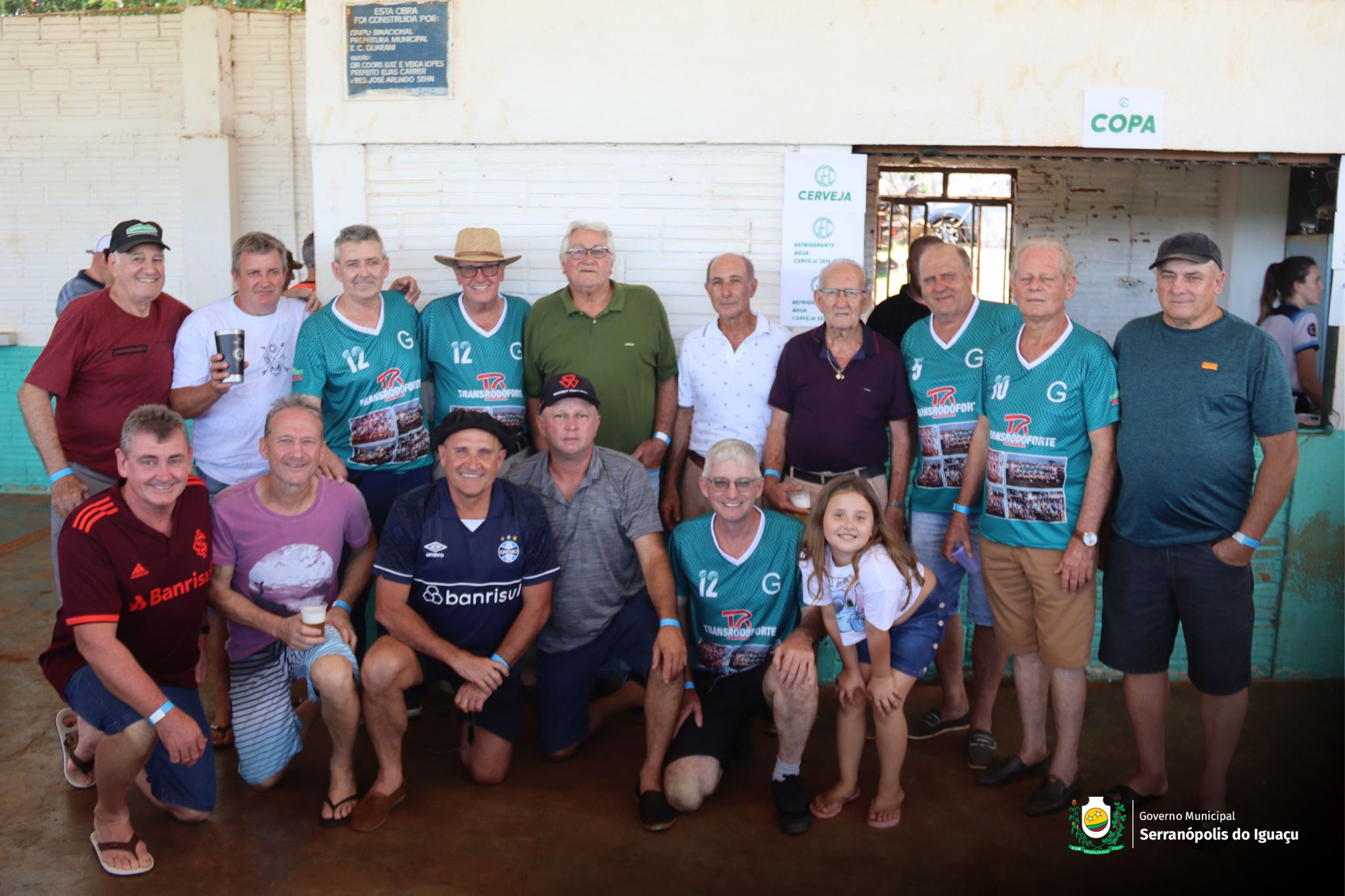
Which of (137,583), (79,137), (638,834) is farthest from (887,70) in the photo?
(79,137)

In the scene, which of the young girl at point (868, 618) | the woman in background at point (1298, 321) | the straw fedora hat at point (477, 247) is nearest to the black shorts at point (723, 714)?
the young girl at point (868, 618)

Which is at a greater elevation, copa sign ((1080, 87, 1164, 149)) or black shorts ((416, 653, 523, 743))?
copa sign ((1080, 87, 1164, 149))

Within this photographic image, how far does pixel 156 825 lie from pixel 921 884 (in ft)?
8.44

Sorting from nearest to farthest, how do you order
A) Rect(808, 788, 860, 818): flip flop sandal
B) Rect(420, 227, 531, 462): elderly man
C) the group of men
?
the group of men → Rect(808, 788, 860, 818): flip flop sandal → Rect(420, 227, 531, 462): elderly man

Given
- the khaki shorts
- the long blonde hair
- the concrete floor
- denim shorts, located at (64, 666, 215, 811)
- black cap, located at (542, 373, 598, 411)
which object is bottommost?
the concrete floor

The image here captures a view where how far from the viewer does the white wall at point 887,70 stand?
4.69 m

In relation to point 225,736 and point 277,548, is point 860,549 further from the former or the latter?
point 225,736

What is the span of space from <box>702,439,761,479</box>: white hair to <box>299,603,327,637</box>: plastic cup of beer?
138 cm

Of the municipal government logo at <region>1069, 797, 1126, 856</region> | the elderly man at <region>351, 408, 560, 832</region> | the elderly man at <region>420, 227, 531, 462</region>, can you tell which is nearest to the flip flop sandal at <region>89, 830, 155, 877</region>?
the elderly man at <region>351, 408, 560, 832</region>

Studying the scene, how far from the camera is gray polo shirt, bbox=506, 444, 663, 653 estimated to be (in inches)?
157

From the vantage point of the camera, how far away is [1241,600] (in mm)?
3438

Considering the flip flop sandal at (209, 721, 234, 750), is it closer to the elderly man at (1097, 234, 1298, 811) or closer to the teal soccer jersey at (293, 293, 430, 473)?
the teal soccer jersey at (293, 293, 430, 473)

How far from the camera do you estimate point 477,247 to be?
4367 millimetres

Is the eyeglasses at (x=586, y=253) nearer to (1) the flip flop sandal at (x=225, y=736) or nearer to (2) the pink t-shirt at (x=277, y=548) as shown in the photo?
(2) the pink t-shirt at (x=277, y=548)
